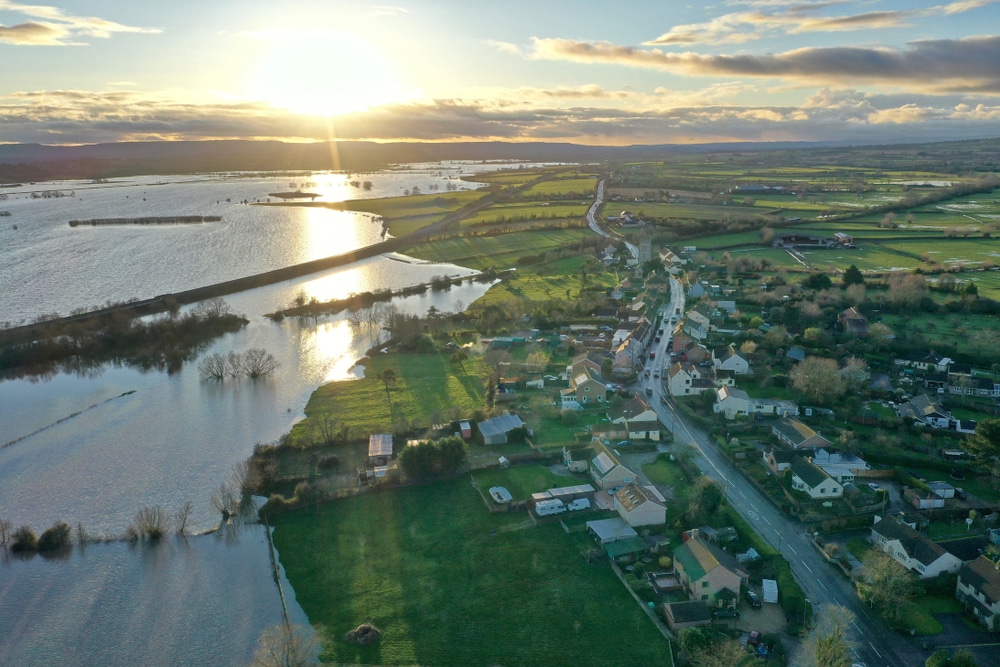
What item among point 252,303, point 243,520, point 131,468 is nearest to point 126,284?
point 252,303

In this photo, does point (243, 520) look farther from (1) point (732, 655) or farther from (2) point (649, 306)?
(2) point (649, 306)

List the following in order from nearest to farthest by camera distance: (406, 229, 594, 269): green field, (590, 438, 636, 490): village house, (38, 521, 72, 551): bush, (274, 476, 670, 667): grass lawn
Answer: (274, 476, 670, 667): grass lawn
(38, 521, 72, 551): bush
(590, 438, 636, 490): village house
(406, 229, 594, 269): green field

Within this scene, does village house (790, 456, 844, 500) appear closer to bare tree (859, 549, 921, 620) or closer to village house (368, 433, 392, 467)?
bare tree (859, 549, 921, 620)

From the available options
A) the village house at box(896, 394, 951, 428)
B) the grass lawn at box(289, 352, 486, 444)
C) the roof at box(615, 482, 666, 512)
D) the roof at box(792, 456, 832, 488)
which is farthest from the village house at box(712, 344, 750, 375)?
the roof at box(615, 482, 666, 512)

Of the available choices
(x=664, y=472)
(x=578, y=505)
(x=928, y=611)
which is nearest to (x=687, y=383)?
(x=664, y=472)

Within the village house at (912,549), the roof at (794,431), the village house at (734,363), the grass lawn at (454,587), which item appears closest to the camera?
the grass lawn at (454,587)

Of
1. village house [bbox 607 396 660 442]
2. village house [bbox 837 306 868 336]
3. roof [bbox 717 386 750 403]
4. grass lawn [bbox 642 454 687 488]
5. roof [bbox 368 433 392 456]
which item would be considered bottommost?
roof [bbox 368 433 392 456]

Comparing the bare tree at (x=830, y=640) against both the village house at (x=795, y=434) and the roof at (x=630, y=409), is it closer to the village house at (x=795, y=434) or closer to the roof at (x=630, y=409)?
the village house at (x=795, y=434)

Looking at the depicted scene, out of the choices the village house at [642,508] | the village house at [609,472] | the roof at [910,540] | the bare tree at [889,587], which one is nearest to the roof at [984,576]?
the roof at [910,540]
